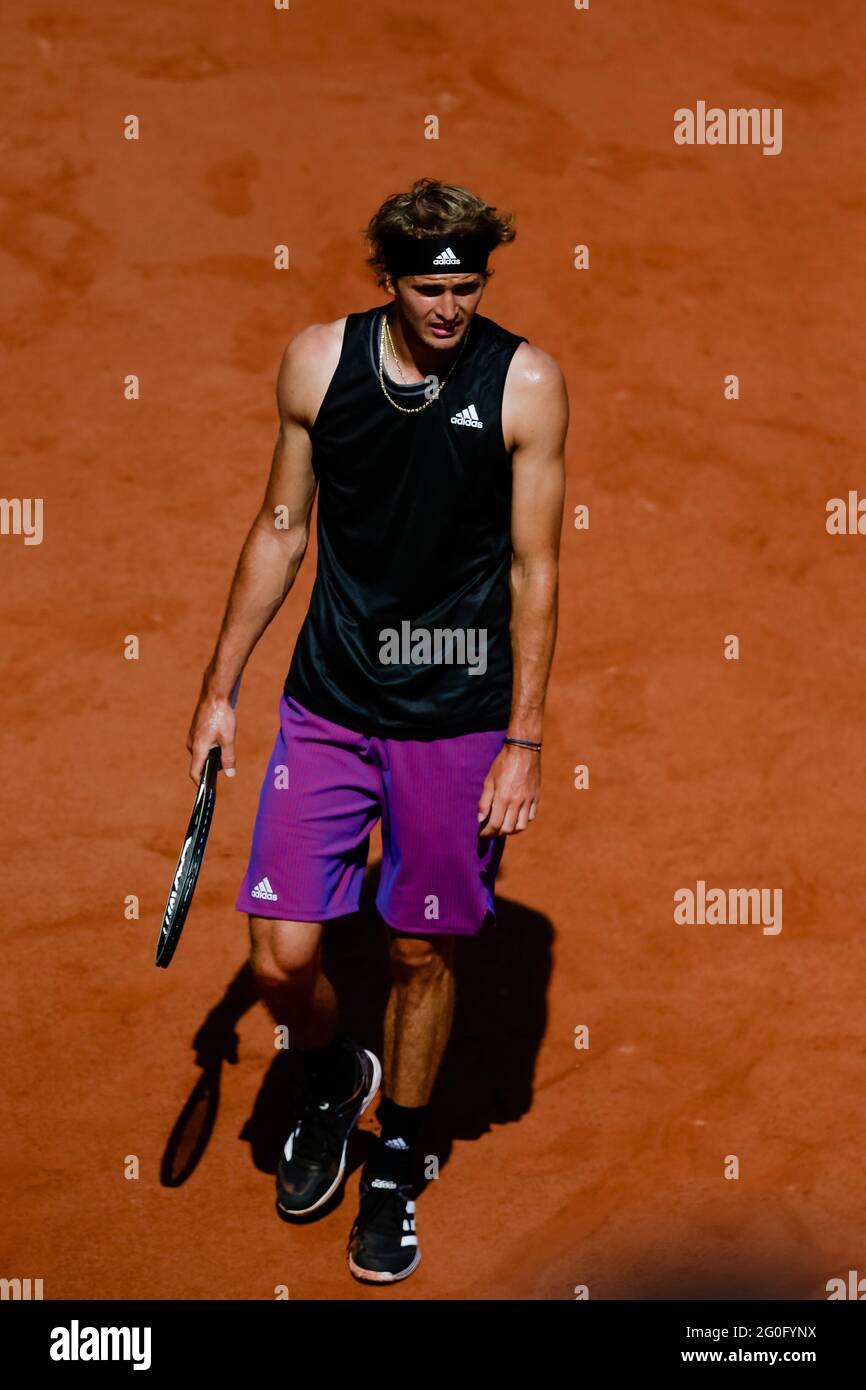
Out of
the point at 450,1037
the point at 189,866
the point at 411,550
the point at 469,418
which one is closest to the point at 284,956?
the point at 189,866

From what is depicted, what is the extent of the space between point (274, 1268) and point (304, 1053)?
0.57 m

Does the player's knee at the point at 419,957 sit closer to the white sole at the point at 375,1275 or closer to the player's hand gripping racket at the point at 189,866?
the player's hand gripping racket at the point at 189,866

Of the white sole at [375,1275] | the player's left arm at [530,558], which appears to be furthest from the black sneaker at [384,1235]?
the player's left arm at [530,558]

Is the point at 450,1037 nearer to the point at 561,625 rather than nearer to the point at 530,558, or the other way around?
the point at 530,558

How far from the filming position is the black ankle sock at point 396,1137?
200 inches

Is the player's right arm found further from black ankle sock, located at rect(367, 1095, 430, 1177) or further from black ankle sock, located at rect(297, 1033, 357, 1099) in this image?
black ankle sock, located at rect(367, 1095, 430, 1177)

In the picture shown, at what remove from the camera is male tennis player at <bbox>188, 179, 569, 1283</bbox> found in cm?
458

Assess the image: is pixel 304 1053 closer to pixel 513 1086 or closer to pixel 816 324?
pixel 513 1086

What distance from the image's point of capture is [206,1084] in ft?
18.6

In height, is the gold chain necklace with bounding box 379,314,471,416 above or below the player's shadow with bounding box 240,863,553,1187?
above

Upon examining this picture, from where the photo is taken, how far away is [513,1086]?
18.9ft

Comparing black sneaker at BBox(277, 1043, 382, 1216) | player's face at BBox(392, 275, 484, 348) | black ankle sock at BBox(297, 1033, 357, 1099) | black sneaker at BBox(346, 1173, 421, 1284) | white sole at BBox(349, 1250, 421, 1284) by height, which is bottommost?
white sole at BBox(349, 1250, 421, 1284)

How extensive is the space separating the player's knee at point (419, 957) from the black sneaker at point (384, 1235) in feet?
1.93
